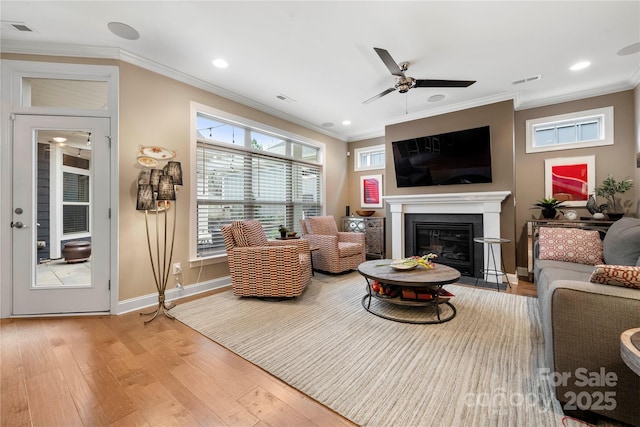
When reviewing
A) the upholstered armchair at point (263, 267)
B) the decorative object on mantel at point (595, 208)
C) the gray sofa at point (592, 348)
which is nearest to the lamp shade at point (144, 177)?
the upholstered armchair at point (263, 267)

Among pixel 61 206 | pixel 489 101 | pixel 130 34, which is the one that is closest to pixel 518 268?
pixel 489 101

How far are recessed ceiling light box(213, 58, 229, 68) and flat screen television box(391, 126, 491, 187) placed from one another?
3096 mm

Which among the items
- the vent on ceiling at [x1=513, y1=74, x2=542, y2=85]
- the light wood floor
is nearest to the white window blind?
the light wood floor

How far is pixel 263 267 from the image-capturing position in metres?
3.02

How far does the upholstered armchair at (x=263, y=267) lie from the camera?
117 inches

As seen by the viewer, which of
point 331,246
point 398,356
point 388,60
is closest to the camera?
point 398,356

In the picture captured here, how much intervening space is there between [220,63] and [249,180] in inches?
65.9

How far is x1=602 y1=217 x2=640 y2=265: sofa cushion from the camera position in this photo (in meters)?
2.17

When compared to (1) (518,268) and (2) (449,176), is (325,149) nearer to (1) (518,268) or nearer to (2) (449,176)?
(2) (449,176)

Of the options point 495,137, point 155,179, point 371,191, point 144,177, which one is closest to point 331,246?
point 371,191

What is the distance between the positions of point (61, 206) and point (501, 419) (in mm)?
4042

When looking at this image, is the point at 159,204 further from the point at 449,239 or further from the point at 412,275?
the point at 449,239

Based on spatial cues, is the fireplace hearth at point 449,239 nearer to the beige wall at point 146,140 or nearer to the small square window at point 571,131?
Result: the small square window at point 571,131

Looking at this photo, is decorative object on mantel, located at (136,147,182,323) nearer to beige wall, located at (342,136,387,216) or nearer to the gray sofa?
the gray sofa
